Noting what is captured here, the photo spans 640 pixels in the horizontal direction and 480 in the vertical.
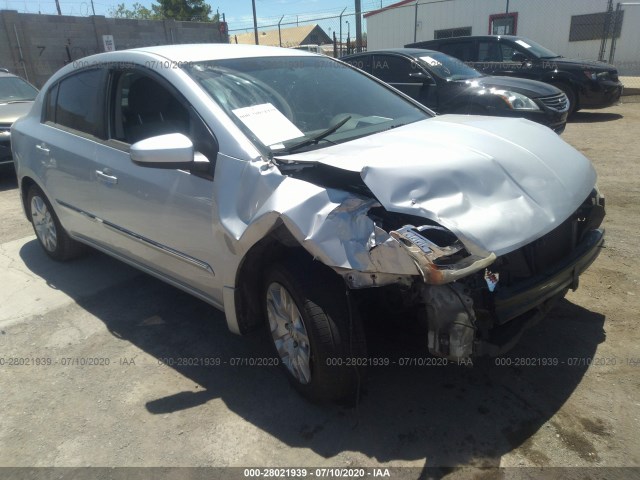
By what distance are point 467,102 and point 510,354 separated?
18.2 ft

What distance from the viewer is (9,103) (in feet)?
28.8

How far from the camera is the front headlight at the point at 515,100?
767 centimetres

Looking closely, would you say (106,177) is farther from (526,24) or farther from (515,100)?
(526,24)

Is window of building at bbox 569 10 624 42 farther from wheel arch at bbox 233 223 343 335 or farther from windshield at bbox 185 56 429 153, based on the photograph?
wheel arch at bbox 233 223 343 335

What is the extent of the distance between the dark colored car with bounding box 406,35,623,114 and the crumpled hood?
338 inches

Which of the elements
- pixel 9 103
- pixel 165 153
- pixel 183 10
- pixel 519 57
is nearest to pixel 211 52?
pixel 165 153

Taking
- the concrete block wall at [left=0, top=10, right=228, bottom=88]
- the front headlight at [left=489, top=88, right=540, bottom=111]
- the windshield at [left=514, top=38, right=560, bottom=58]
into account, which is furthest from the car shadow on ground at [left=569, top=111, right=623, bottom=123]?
the concrete block wall at [left=0, top=10, right=228, bottom=88]

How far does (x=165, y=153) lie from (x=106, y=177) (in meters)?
1.06

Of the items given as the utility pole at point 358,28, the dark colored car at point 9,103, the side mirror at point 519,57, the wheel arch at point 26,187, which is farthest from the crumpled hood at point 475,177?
the utility pole at point 358,28

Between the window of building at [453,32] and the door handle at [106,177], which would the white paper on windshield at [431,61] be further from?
the window of building at [453,32]

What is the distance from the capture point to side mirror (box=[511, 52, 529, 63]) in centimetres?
1072

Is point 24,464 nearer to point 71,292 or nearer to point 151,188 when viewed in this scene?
point 151,188

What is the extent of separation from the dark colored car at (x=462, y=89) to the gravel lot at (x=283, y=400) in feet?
13.9

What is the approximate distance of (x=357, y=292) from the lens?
273 cm
